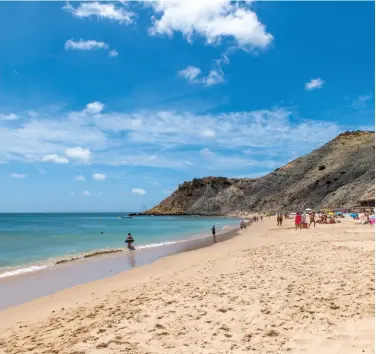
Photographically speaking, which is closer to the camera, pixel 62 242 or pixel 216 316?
pixel 216 316

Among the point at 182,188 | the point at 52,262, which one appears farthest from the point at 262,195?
the point at 52,262

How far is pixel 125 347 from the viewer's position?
19.1 ft

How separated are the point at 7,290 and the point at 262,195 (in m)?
130

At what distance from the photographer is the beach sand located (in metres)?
5.71

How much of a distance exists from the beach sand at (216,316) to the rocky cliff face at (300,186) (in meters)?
76.6

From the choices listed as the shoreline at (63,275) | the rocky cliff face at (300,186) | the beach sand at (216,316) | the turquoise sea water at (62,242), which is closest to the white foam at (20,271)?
the turquoise sea water at (62,242)

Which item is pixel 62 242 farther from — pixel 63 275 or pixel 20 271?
pixel 63 275

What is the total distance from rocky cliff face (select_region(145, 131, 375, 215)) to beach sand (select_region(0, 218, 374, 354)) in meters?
76.6

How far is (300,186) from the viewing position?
120 meters

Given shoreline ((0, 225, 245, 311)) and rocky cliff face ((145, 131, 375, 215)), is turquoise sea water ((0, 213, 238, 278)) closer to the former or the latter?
shoreline ((0, 225, 245, 311))

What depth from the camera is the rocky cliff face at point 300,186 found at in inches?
3794

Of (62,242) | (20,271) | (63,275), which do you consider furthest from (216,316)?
(62,242)

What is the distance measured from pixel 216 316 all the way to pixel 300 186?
118414 mm

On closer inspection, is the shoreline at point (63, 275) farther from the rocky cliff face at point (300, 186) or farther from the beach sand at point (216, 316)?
the rocky cliff face at point (300, 186)
